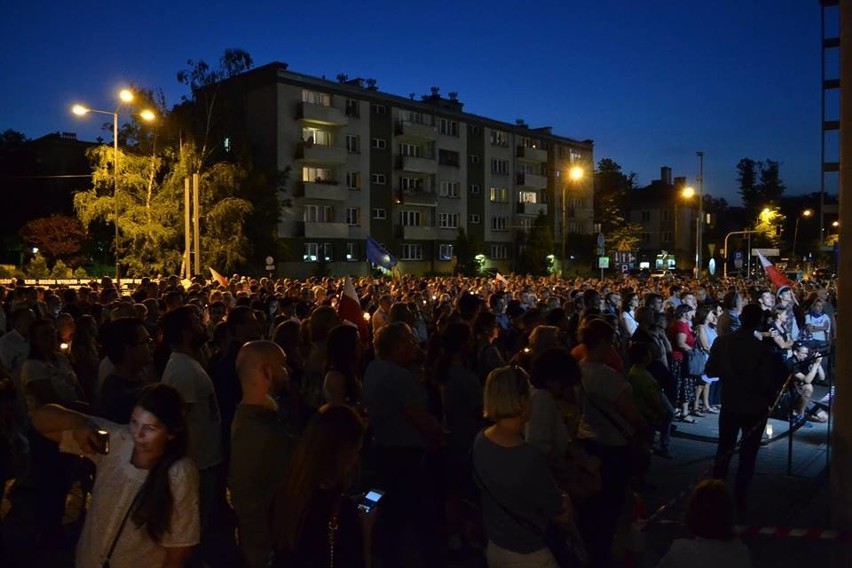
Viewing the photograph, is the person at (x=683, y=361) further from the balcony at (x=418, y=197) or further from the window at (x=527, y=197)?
the window at (x=527, y=197)

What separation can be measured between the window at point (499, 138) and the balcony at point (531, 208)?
5.70 meters

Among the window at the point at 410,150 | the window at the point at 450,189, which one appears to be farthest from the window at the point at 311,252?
the window at the point at 450,189

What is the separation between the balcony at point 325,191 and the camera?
159ft

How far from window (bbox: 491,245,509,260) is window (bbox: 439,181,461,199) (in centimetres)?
652

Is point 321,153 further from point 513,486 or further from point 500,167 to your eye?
point 513,486

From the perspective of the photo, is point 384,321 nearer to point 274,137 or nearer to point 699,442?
point 699,442

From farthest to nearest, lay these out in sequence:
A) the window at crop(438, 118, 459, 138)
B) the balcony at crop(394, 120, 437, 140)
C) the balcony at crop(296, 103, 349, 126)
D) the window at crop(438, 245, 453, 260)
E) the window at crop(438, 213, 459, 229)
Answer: the window at crop(438, 213, 459, 229) < the window at crop(438, 245, 453, 260) < the window at crop(438, 118, 459, 138) < the balcony at crop(394, 120, 437, 140) < the balcony at crop(296, 103, 349, 126)

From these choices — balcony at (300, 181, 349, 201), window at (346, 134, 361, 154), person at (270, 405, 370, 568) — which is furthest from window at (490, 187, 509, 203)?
person at (270, 405, 370, 568)

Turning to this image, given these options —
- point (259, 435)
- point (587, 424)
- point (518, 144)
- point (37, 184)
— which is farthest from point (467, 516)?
point (518, 144)

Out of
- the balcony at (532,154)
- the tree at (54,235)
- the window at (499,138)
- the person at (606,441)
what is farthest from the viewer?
the balcony at (532,154)

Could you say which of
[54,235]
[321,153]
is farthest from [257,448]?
[321,153]

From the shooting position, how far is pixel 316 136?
163 ft

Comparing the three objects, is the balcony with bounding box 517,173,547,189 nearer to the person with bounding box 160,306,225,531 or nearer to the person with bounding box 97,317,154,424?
the person with bounding box 160,306,225,531

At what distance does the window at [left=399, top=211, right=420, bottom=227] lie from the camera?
186 feet
